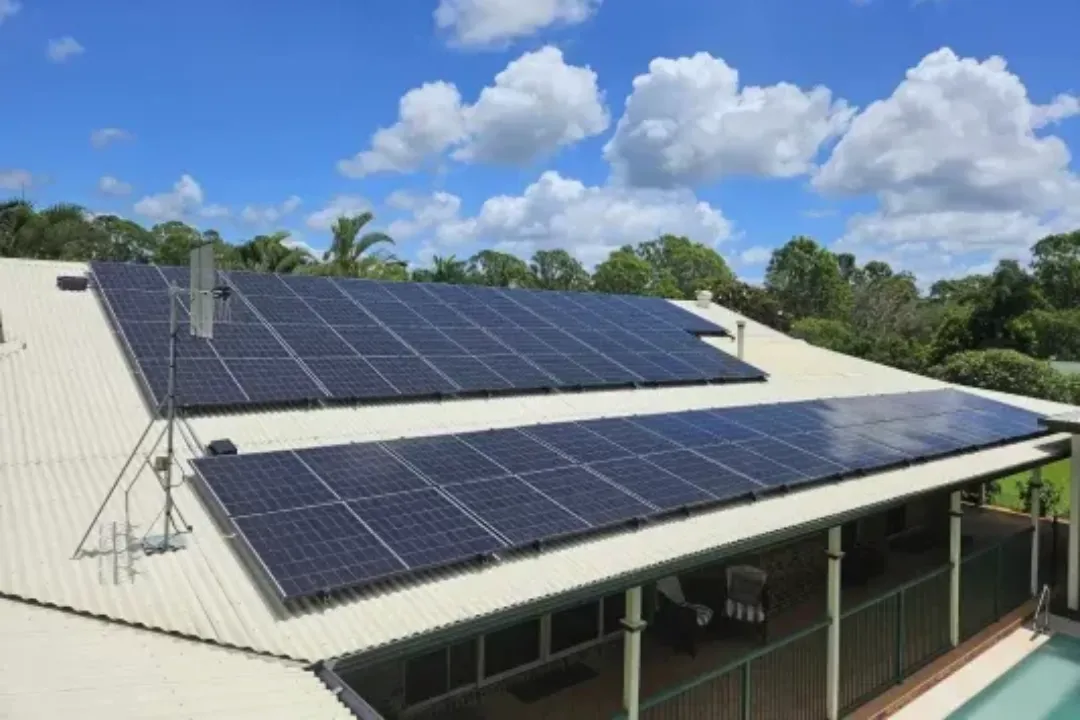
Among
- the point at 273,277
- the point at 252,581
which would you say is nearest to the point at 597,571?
the point at 252,581

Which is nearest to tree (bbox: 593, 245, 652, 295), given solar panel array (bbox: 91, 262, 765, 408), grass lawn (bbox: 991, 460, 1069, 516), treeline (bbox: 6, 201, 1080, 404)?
treeline (bbox: 6, 201, 1080, 404)

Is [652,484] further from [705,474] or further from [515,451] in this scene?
[515,451]

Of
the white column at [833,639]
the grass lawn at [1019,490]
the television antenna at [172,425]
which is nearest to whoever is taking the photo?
the television antenna at [172,425]

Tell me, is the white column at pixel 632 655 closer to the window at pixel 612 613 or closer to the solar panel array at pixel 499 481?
the solar panel array at pixel 499 481

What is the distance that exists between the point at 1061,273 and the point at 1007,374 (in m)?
44.0

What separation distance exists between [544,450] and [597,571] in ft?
10.2

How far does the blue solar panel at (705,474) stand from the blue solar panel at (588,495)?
47.1 inches

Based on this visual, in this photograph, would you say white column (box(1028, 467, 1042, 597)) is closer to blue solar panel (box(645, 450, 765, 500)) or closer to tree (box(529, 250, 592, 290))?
blue solar panel (box(645, 450, 765, 500))

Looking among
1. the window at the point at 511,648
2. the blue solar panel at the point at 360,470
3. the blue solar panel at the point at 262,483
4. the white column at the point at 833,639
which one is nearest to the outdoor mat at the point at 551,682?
the window at the point at 511,648

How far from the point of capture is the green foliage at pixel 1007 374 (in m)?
38.0

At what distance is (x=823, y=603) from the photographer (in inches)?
607

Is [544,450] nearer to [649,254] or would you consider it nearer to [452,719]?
[452,719]

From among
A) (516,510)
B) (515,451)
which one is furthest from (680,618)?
(516,510)

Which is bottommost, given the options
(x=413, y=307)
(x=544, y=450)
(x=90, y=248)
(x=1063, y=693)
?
(x=1063, y=693)
